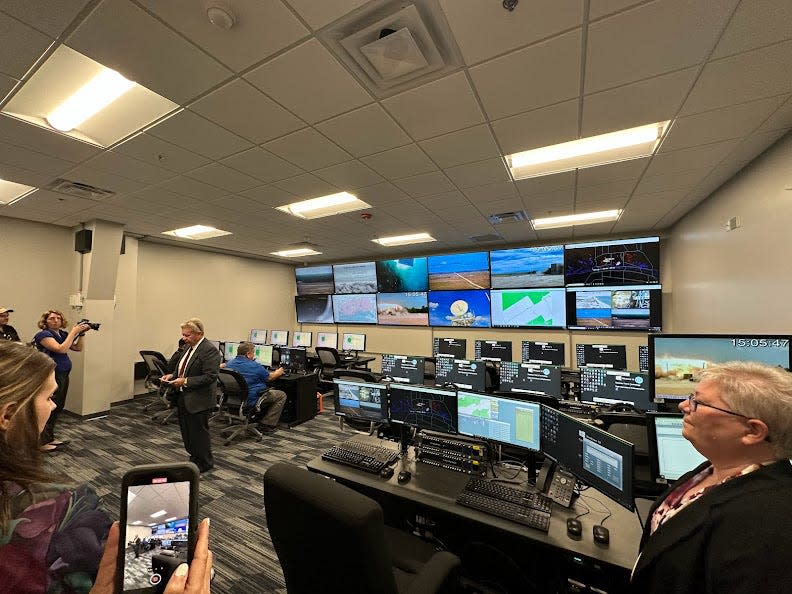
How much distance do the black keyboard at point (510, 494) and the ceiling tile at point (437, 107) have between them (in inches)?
87.3

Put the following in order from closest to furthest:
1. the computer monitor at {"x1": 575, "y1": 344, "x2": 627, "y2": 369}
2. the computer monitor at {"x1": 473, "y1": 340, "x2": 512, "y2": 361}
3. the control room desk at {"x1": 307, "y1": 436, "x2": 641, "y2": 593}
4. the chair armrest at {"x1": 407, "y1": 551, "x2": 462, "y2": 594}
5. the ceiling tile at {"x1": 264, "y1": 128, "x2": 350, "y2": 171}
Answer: the chair armrest at {"x1": 407, "y1": 551, "x2": 462, "y2": 594}, the control room desk at {"x1": 307, "y1": 436, "x2": 641, "y2": 593}, the ceiling tile at {"x1": 264, "y1": 128, "x2": 350, "y2": 171}, the computer monitor at {"x1": 575, "y1": 344, "x2": 627, "y2": 369}, the computer monitor at {"x1": 473, "y1": 340, "x2": 512, "y2": 361}

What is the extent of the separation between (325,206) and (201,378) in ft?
7.97

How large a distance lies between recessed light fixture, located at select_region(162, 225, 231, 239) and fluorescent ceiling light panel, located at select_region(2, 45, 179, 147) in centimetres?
268

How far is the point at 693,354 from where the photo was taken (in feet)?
6.69

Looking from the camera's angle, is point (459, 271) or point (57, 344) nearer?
point (57, 344)

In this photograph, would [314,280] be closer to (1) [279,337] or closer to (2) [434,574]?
(1) [279,337]

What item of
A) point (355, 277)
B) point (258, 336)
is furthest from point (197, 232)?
point (355, 277)

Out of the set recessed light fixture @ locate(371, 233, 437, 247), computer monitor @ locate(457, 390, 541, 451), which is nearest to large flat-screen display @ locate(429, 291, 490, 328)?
recessed light fixture @ locate(371, 233, 437, 247)

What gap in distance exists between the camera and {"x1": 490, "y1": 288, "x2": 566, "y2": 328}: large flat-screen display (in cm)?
569

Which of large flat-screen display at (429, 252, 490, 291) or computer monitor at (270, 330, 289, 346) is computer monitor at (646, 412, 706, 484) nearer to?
large flat-screen display at (429, 252, 490, 291)

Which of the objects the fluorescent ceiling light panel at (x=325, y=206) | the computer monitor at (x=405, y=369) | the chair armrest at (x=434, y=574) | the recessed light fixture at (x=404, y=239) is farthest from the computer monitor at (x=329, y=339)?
the chair armrest at (x=434, y=574)

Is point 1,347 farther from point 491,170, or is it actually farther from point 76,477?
point 76,477

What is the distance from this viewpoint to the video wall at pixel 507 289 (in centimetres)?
514

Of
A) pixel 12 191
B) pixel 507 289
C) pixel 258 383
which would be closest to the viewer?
pixel 12 191
